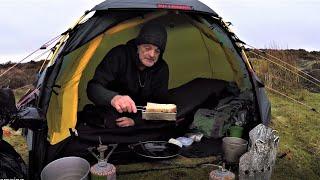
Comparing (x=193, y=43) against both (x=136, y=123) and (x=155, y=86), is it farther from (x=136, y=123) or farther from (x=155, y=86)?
(x=136, y=123)

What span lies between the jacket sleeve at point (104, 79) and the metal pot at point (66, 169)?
0.76 m

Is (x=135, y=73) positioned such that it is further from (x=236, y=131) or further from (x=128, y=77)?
(x=236, y=131)

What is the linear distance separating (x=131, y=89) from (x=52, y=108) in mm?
824

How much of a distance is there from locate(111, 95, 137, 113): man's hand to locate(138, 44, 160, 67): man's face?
70 cm

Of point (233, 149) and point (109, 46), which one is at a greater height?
point (109, 46)

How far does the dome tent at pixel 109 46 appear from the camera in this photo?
3.69m

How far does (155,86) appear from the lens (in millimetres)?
4336

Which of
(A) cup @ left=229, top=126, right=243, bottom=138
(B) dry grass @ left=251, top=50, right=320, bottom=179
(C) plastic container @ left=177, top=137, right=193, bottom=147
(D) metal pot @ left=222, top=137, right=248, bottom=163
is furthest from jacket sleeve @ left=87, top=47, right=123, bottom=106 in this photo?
(B) dry grass @ left=251, top=50, right=320, bottom=179

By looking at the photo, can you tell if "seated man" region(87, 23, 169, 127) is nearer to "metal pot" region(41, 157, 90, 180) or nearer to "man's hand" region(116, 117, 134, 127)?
"man's hand" region(116, 117, 134, 127)

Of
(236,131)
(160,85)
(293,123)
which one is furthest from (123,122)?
(293,123)

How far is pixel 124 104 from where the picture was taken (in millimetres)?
3396

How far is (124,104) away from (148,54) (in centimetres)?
78

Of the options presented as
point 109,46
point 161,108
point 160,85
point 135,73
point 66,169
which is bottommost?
point 66,169

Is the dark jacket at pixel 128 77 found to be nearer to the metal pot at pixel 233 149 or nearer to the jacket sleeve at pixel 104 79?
the jacket sleeve at pixel 104 79
